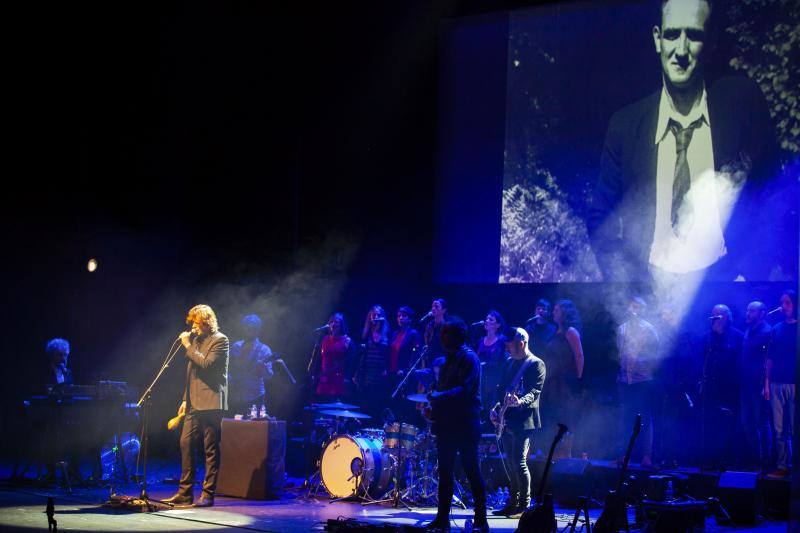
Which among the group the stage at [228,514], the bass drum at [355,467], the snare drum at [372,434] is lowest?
the stage at [228,514]

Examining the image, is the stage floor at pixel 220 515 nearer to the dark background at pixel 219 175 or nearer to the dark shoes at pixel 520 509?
the dark shoes at pixel 520 509

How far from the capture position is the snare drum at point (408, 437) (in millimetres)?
9969


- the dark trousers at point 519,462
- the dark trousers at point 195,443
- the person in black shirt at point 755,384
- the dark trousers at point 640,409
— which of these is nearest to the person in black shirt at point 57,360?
the dark trousers at point 195,443

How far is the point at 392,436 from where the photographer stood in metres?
10.1

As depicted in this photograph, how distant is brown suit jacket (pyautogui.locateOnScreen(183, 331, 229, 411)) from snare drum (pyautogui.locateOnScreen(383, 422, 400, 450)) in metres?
1.83

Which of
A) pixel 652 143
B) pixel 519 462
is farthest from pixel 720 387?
pixel 652 143

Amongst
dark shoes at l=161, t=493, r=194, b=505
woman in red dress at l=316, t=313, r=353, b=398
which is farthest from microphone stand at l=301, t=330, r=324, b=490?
dark shoes at l=161, t=493, r=194, b=505

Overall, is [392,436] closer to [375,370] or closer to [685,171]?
[375,370]

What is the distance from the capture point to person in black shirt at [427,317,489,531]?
8.05 m

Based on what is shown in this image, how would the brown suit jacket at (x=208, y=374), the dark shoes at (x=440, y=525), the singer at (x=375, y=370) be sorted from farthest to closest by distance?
the singer at (x=375, y=370) → the brown suit jacket at (x=208, y=374) → the dark shoes at (x=440, y=525)

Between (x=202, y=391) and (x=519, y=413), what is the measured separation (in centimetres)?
317

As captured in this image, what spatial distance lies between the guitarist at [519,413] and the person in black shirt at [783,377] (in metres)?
2.70

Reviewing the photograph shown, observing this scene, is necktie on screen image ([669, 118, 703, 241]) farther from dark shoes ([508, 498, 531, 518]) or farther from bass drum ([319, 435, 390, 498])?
bass drum ([319, 435, 390, 498])

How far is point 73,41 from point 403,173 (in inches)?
206
